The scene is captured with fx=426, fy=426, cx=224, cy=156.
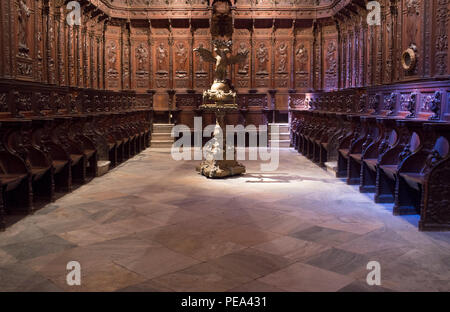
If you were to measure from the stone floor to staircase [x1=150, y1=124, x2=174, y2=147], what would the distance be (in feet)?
22.7

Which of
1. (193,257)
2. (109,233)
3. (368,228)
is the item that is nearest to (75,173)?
(109,233)

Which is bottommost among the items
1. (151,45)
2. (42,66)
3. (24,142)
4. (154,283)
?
(154,283)

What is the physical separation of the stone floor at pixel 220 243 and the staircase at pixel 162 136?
6921mm

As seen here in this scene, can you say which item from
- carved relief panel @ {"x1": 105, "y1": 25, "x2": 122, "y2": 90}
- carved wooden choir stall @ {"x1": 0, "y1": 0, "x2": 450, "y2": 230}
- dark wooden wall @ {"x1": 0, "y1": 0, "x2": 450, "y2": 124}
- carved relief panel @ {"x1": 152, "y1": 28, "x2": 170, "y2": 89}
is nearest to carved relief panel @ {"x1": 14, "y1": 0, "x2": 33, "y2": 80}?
carved wooden choir stall @ {"x1": 0, "y1": 0, "x2": 450, "y2": 230}

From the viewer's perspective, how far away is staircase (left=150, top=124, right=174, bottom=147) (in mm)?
13727

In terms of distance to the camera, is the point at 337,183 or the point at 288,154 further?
the point at 288,154

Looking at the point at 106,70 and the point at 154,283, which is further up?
the point at 106,70

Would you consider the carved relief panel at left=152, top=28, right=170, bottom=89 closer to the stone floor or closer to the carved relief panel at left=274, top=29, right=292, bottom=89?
the carved relief panel at left=274, top=29, right=292, bottom=89

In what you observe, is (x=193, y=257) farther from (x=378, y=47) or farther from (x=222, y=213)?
(x=378, y=47)

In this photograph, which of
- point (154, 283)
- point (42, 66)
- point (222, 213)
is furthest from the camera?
point (42, 66)

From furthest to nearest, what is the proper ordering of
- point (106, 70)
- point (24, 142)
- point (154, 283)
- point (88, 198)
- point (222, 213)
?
point (106, 70) < point (88, 198) < point (24, 142) < point (222, 213) < point (154, 283)

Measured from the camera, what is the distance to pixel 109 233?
443 cm

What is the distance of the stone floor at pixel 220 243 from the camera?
125 inches

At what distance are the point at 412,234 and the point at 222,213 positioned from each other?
2149mm
